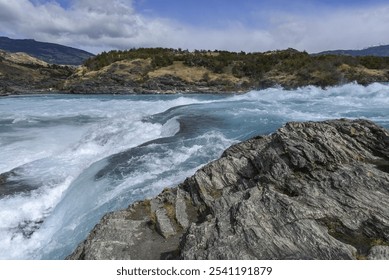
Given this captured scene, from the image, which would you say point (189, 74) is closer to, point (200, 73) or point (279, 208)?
point (200, 73)

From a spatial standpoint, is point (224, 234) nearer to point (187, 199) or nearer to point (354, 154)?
point (187, 199)

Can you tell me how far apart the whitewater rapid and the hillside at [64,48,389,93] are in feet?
79.6

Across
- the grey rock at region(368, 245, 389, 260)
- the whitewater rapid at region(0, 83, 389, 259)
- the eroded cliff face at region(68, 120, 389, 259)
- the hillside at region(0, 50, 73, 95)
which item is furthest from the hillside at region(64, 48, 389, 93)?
the grey rock at region(368, 245, 389, 260)

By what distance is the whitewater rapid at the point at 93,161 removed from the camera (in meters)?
13.5

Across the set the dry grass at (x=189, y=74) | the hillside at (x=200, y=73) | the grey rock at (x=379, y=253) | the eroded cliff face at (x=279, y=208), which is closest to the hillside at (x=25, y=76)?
the hillside at (x=200, y=73)

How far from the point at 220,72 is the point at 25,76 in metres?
56.8

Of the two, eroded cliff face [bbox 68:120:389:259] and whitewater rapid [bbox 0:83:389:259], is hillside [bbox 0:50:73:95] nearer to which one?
whitewater rapid [bbox 0:83:389:259]

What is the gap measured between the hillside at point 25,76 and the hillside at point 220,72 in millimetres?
9742

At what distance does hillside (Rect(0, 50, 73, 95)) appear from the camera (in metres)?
85.2

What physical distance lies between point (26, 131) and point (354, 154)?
2924 centimetres

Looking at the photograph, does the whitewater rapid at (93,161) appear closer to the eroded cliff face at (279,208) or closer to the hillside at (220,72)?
the eroded cliff face at (279,208)

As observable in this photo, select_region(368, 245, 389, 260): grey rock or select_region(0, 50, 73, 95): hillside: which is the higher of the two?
select_region(368, 245, 389, 260): grey rock

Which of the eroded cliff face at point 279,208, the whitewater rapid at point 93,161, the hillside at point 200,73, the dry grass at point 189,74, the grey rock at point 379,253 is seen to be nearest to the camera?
the grey rock at point 379,253
